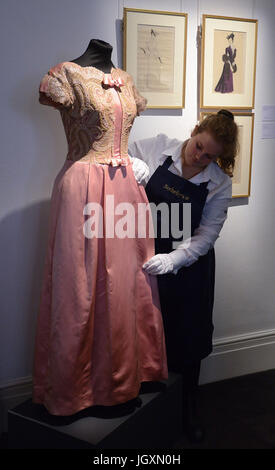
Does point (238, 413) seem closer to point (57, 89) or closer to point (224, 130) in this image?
point (224, 130)

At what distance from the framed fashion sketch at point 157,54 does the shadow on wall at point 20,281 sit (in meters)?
0.70

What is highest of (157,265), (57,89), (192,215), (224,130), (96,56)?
(96,56)

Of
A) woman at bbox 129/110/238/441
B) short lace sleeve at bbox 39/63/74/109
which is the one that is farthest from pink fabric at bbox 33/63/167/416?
woman at bbox 129/110/238/441

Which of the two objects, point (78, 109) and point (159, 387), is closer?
point (78, 109)

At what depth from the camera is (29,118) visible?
6.38 feet

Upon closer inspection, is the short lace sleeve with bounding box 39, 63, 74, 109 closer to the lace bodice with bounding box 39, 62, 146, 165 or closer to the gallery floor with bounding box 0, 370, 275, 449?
the lace bodice with bounding box 39, 62, 146, 165

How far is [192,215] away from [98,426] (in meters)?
0.88

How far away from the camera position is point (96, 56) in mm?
1636

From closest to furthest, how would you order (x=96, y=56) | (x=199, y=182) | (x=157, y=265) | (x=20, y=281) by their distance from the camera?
(x=96, y=56) → (x=157, y=265) → (x=199, y=182) → (x=20, y=281)

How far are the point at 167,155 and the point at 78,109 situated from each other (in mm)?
486

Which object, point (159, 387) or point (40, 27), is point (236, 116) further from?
Result: point (159, 387)

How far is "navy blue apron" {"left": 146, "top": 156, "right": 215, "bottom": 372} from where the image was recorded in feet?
6.28

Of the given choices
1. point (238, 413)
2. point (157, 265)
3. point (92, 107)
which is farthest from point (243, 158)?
point (238, 413)

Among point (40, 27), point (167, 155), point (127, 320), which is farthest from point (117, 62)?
point (127, 320)
